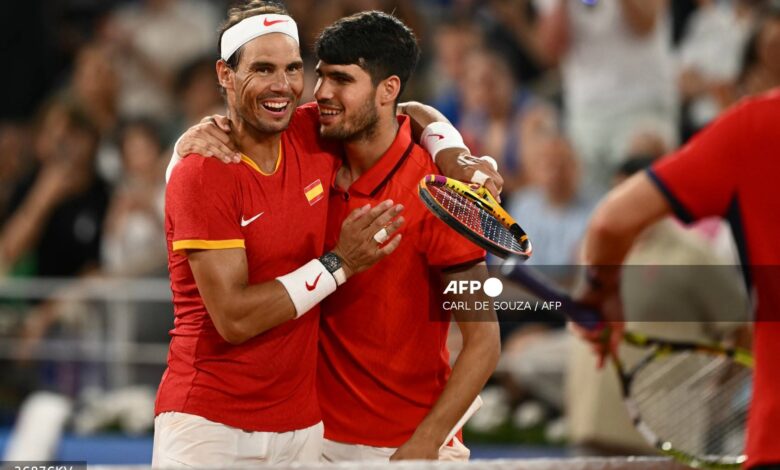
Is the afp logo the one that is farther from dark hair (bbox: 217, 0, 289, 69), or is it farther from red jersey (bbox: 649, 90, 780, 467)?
red jersey (bbox: 649, 90, 780, 467)

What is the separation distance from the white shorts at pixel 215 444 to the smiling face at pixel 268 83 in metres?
0.89

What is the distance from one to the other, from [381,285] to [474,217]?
1.42 feet

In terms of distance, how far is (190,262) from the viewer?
343cm

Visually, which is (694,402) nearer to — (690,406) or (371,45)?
(690,406)

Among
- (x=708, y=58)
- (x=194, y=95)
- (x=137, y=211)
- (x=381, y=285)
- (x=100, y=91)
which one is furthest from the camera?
(x=100, y=91)

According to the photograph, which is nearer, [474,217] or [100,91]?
[474,217]

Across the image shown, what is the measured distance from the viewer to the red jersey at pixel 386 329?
12.2ft

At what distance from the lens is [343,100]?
370cm

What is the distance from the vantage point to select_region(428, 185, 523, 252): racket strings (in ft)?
11.1

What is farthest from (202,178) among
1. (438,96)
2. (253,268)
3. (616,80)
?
(438,96)

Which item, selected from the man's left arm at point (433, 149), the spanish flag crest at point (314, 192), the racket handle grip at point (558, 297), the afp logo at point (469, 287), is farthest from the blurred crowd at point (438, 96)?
the spanish flag crest at point (314, 192)

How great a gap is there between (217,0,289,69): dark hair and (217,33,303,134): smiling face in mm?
27

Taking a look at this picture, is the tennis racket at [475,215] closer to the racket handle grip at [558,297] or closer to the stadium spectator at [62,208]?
the racket handle grip at [558,297]

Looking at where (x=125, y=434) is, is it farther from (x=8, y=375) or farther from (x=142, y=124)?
(x=142, y=124)
